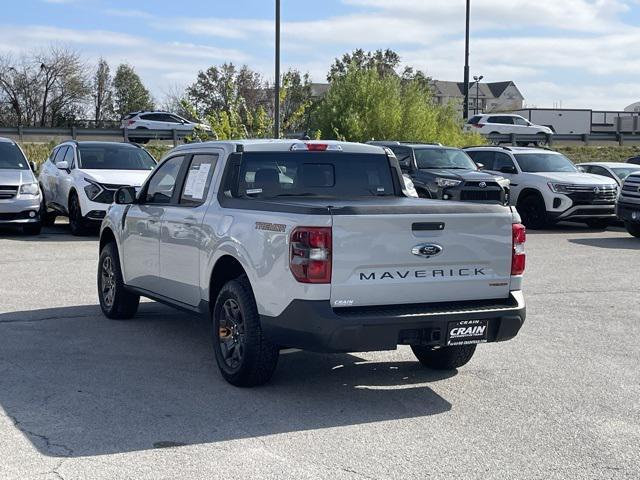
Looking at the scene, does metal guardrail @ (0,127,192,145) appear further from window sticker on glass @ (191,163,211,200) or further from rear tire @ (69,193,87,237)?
window sticker on glass @ (191,163,211,200)

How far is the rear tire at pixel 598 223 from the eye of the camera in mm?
21078

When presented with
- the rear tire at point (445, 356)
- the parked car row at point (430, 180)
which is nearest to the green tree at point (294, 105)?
the parked car row at point (430, 180)

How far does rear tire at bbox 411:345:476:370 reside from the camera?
7395mm

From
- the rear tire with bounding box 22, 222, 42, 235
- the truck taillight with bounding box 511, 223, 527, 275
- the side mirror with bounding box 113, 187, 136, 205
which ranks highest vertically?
the side mirror with bounding box 113, 187, 136, 205

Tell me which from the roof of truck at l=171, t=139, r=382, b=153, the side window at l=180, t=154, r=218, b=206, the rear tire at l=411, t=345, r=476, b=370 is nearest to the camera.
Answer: the rear tire at l=411, t=345, r=476, b=370

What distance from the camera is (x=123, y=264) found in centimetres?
913

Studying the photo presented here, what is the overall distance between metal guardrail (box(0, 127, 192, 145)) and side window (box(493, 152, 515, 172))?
16.1 metres

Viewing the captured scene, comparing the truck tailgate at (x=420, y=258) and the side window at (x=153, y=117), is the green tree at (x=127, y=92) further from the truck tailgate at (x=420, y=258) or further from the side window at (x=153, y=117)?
the truck tailgate at (x=420, y=258)

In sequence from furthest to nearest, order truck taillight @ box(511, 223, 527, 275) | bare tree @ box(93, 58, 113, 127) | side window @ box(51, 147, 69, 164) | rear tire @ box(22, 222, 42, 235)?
1. bare tree @ box(93, 58, 113, 127)
2. side window @ box(51, 147, 69, 164)
3. rear tire @ box(22, 222, 42, 235)
4. truck taillight @ box(511, 223, 527, 275)

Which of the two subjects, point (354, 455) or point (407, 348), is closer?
point (354, 455)

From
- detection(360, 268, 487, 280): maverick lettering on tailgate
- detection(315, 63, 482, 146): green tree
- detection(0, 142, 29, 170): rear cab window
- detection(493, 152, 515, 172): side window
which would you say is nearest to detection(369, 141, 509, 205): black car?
detection(493, 152, 515, 172): side window

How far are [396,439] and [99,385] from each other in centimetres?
235

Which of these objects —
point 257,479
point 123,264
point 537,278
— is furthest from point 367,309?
point 537,278

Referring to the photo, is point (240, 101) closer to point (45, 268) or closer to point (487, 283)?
point (45, 268)
